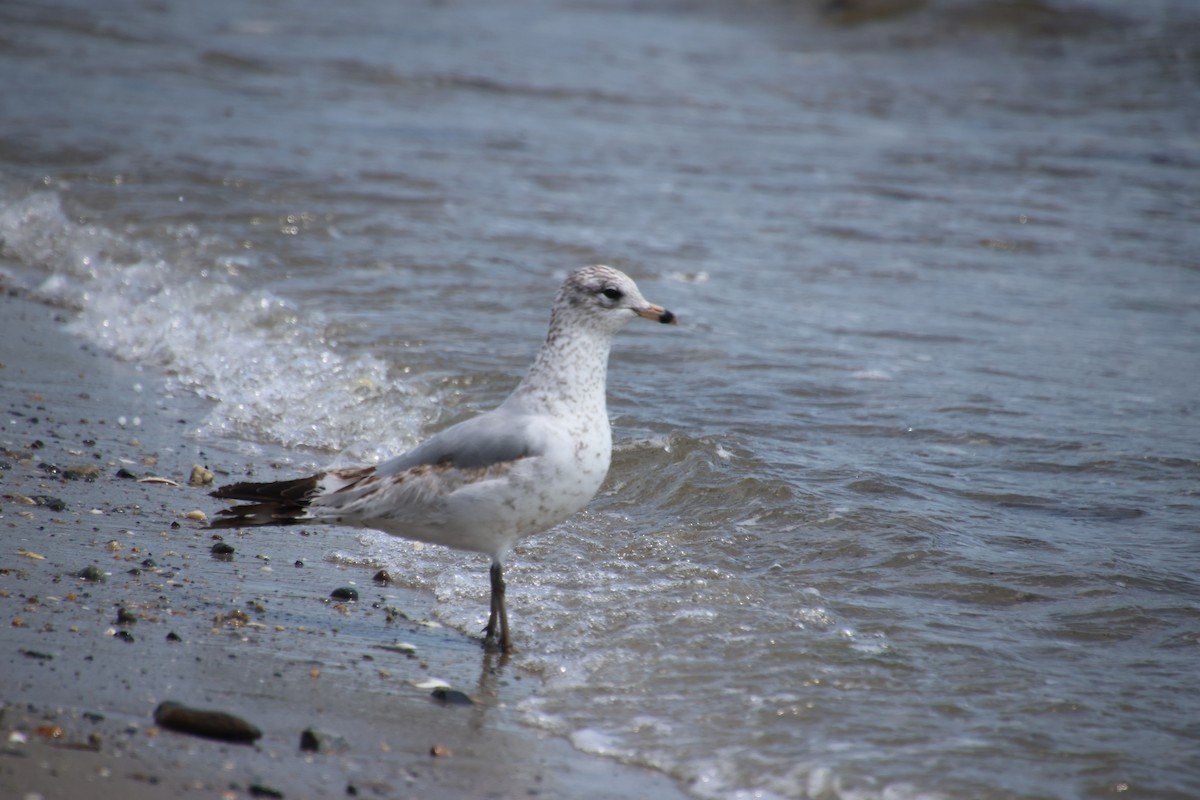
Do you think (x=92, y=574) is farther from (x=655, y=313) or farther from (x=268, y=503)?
→ (x=655, y=313)

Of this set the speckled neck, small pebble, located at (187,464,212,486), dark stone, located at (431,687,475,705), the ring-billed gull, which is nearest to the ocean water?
dark stone, located at (431,687,475,705)

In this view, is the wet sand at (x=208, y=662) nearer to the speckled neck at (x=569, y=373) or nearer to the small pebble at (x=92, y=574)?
the small pebble at (x=92, y=574)

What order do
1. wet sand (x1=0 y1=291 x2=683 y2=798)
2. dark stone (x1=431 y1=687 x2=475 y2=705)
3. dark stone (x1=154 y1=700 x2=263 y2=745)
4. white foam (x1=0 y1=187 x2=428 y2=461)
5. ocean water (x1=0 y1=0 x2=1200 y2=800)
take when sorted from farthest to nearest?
white foam (x1=0 y1=187 x2=428 y2=461) → ocean water (x1=0 y1=0 x2=1200 y2=800) → dark stone (x1=431 y1=687 x2=475 y2=705) → dark stone (x1=154 y1=700 x2=263 y2=745) → wet sand (x1=0 y1=291 x2=683 y2=798)

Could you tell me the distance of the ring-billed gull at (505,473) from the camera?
13.8 ft

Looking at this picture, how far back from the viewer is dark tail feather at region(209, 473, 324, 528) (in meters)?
4.32

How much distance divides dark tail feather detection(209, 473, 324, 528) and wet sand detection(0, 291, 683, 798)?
31 centimetres

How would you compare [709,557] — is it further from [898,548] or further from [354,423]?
[354,423]

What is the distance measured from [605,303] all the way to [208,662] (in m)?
1.72

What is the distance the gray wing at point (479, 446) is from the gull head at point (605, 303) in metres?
0.45

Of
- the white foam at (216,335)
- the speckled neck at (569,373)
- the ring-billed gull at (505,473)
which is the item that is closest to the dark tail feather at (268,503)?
the ring-billed gull at (505,473)

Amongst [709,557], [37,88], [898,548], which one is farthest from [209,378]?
[37,88]

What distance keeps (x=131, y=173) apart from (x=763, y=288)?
558 centimetres

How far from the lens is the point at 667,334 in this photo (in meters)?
8.48

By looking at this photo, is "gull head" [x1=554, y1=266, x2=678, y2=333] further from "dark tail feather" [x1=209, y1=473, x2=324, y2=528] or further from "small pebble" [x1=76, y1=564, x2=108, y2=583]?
"small pebble" [x1=76, y1=564, x2=108, y2=583]
